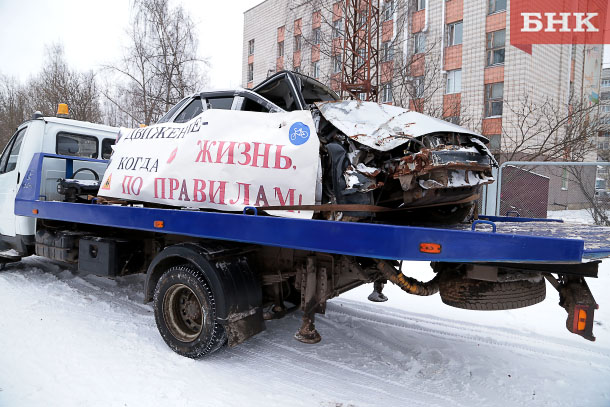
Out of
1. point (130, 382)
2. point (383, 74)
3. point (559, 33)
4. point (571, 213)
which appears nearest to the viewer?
point (130, 382)

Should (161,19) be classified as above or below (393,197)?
above

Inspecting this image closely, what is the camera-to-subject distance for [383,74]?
1004 centimetres

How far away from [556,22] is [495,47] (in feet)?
8.22

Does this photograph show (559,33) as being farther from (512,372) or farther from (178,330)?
(178,330)

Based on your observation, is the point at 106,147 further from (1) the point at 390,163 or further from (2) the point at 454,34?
(2) the point at 454,34

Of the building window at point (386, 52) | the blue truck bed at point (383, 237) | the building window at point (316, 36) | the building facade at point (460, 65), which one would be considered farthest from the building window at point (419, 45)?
the blue truck bed at point (383, 237)

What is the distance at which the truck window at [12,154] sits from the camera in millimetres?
6301

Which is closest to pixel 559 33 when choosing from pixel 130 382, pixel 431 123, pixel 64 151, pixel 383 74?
pixel 383 74

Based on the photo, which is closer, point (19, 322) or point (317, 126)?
point (317, 126)

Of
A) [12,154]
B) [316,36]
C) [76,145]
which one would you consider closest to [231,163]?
[76,145]

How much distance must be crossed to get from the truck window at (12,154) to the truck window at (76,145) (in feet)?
1.87

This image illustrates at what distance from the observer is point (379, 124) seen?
346 cm

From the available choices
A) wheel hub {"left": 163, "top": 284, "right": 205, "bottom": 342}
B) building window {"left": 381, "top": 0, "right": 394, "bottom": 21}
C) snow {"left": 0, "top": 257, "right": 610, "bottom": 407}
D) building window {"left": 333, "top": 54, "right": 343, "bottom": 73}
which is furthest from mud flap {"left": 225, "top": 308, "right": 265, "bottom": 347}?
building window {"left": 381, "top": 0, "right": 394, "bottom": 21}

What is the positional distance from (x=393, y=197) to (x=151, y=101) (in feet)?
46.0
